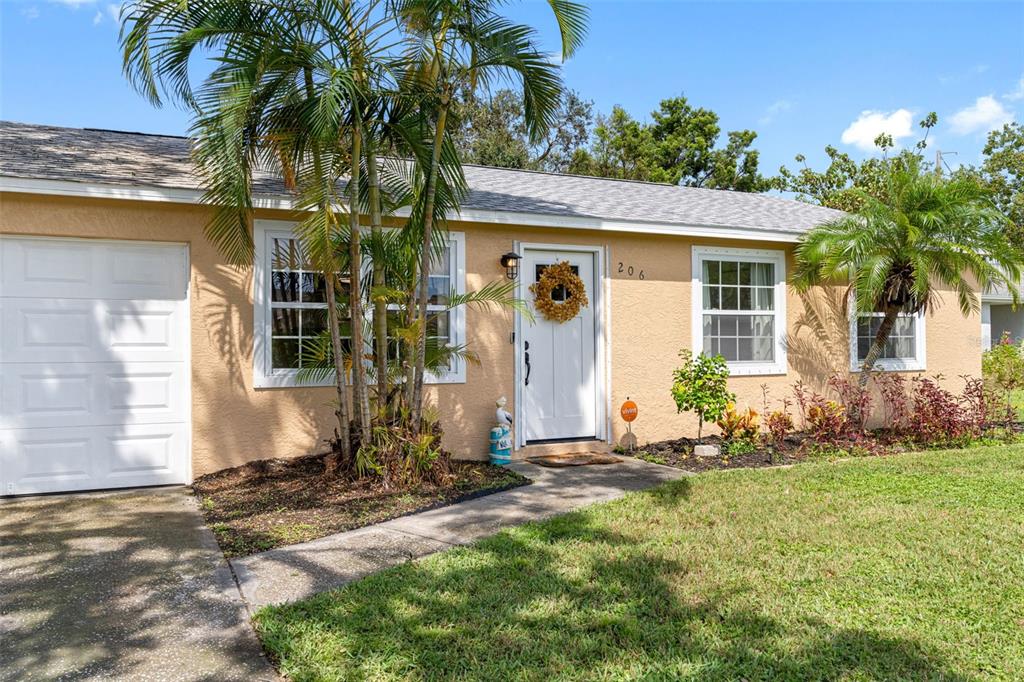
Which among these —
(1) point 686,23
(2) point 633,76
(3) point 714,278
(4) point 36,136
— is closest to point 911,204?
(3) point 714,278

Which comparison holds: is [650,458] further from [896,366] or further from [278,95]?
[278,95]

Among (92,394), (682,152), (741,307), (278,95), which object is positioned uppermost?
(682,152)

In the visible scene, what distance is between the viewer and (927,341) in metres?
10.8

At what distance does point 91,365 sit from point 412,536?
12.1 ft

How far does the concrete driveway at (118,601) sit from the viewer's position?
3047 mm

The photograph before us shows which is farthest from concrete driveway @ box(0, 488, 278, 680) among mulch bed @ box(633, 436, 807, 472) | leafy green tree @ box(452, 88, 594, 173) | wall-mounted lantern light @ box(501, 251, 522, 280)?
leafy green tree @ box(452, 88, 594, 173)

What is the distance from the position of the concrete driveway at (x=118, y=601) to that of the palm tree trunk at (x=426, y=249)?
2091 millimetres

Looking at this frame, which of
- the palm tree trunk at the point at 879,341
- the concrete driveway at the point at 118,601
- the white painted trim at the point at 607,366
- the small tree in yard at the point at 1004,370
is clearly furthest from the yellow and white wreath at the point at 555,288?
the small tree in yard at the point at 1004,370

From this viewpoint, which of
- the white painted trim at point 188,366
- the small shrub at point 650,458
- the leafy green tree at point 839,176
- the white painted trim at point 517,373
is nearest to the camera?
the white painted trim at point 188,366

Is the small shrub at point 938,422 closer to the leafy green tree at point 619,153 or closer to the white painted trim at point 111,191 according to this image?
the white painted trim at point 111,191

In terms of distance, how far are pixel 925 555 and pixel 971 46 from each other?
654 inches

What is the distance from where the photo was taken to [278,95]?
5.88 metres

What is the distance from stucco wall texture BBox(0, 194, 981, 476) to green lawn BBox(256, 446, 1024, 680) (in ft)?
9.23

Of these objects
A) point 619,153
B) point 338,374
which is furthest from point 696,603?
point 619,153
